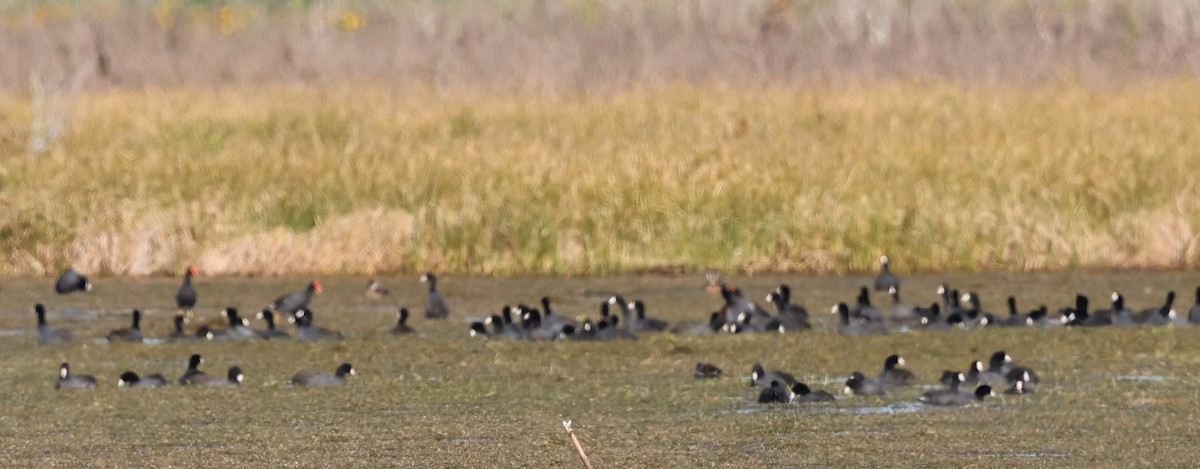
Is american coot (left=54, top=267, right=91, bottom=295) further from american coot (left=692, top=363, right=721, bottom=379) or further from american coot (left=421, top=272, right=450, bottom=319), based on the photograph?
american coot (left=692, top=363, right=721, bottom=379)

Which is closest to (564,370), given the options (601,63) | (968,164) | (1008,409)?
(1008,409)

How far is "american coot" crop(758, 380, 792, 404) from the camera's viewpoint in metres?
10.7

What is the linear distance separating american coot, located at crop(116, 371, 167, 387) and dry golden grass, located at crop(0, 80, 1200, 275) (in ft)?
19.4

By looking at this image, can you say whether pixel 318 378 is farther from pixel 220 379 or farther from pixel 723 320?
pixel 723 320

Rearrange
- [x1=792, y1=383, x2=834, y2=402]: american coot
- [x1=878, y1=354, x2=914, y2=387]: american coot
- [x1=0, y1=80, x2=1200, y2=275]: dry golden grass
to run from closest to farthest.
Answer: [x1=792, y1=383, x2=834, y2=402]: american coot
[x1=878, y1=354, x2=914, y2=387]: american coot
[x1=0, y1=80, x2=1200, y2=275]: dry golden grass

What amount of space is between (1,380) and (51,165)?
25.7ft

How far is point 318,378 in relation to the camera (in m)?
11.6

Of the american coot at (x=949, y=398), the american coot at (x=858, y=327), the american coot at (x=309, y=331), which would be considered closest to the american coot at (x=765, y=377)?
the american coot at (x=949, y=398)

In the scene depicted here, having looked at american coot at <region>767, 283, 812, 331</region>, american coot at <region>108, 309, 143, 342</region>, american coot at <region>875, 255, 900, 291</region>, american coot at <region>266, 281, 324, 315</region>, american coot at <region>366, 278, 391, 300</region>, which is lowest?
american coot at <region>108, 309, 143, 342</region>

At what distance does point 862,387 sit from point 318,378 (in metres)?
2.90

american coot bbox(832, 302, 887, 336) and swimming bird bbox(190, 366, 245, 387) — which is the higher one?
american coot bbox(832, 302, 887, 336)

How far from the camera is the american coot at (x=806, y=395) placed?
10.8 m

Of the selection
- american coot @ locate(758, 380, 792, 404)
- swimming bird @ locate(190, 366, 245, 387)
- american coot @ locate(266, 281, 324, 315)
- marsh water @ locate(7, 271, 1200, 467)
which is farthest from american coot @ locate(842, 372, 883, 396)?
american coot @ locate(266, 281, 324, 315)

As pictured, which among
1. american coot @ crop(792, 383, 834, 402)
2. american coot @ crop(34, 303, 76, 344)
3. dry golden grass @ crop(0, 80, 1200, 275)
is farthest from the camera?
dry golden grass @ crop(0, 80, 1200, 275)
